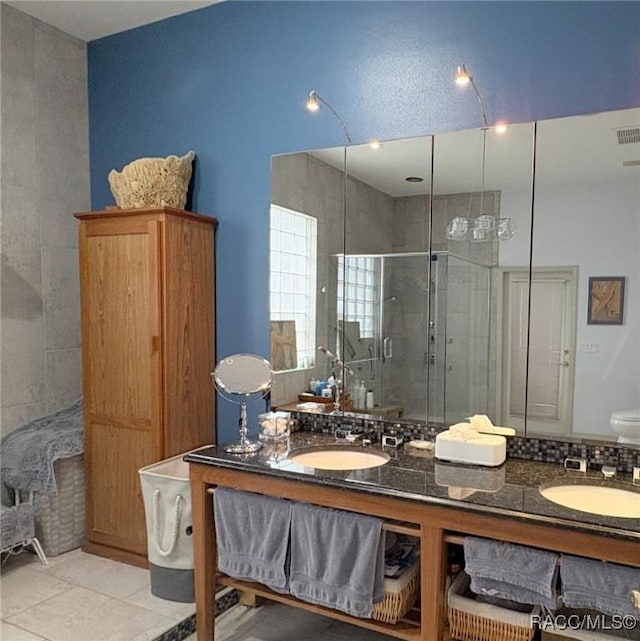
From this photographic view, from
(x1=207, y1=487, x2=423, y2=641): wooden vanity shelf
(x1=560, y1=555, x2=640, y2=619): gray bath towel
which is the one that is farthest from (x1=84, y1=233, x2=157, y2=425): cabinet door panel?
(x1=560, y1=555, x2=640, y2=619): gray bath towel

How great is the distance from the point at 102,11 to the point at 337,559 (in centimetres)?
299

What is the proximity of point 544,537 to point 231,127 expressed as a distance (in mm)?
2365

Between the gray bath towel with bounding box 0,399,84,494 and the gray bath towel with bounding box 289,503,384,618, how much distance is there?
1.55 metres

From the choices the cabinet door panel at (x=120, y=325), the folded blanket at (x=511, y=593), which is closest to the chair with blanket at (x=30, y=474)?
the cabinet door panel at (x=120, y=325)

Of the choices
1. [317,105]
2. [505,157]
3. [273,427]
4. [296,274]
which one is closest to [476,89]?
[505,157]

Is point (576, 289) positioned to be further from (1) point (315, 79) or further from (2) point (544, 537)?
(1) point (315, 79)

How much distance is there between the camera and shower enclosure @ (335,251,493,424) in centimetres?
233

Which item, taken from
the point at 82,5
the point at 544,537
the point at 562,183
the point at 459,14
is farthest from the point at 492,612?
the point at 82,5

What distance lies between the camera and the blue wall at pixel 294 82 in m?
2.17

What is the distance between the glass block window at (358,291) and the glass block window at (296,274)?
0.15 metres

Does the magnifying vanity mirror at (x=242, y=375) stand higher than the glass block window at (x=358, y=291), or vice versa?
the glass block window at (x=358, y=291)

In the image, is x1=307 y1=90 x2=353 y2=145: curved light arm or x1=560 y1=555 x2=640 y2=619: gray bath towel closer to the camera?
x1=560 y1=555 x2=640 y2=619: gray bath towel

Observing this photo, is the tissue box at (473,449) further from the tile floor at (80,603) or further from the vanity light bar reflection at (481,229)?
the tile floor at (80,603)

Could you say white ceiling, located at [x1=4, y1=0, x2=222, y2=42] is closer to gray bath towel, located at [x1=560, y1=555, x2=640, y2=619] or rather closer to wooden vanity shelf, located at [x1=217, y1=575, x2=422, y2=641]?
wooden vanity shelf, located at [x1=217, y1=575, x2=422, y2=641]
